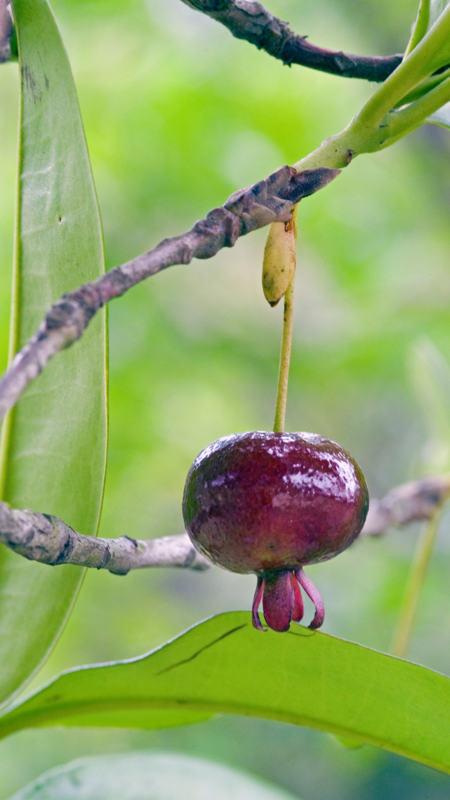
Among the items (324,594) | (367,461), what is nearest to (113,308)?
(324,594)

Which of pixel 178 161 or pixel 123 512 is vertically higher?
pixel 178 161

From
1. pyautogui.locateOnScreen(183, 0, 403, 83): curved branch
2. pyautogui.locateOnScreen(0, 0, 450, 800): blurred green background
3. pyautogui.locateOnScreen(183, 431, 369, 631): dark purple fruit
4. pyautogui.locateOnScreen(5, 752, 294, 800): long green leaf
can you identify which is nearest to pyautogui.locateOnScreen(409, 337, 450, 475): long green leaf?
pyautogui.locateOnScreen(0, 0, 450, 800): blurred green background

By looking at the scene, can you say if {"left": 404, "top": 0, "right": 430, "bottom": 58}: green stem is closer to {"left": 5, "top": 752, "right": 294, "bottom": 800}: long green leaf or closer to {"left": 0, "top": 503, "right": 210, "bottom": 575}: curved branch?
{"left": 0, "top": 503, "right": 210, "bottom": 575}: curved branch

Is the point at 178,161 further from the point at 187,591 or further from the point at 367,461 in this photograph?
the point at 187,591

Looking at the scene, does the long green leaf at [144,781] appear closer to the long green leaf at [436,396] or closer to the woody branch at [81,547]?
the woody branch at [81,547]

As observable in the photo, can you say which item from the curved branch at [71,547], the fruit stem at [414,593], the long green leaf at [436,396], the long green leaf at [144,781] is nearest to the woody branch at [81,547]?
the curved branch at [71,547]

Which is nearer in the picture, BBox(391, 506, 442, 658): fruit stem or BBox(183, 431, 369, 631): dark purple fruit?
BBox(183, 431, 369, 631): dark purple fruit
